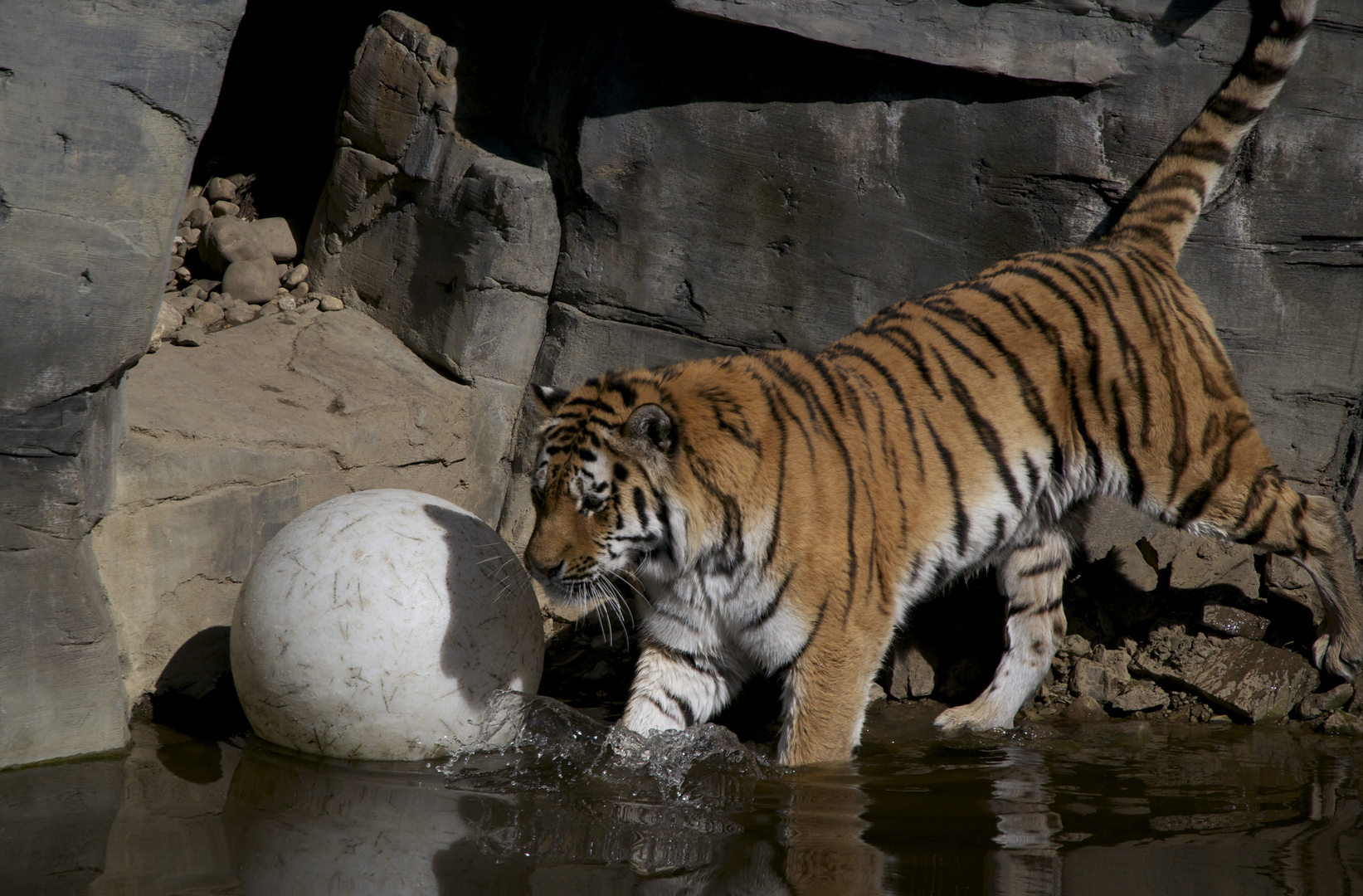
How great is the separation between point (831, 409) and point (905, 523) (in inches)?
17.8

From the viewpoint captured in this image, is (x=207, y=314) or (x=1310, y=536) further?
(x=207, y=314)

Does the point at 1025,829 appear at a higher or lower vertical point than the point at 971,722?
lower

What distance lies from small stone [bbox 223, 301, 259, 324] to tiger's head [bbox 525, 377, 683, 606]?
7.65 ft

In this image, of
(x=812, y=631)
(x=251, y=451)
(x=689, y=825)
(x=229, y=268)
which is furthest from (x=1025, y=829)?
(x=229, y=268)

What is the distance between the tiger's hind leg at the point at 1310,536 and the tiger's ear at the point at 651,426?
79.2 inches

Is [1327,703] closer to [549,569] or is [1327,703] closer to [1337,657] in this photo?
[1337,657]

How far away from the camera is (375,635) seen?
10.3 feet

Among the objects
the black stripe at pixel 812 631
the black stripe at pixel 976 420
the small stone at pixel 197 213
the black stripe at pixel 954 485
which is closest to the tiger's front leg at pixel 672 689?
the black stripe at pixel 812 631

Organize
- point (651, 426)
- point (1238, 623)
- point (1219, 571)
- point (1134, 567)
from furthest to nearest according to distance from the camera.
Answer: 1. point (1134, 567)
2. point (1219, 571)
3. point (1238, 623)
4. point (651, 426)

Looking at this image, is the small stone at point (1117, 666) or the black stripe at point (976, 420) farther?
the small stone at point (1117, 666)

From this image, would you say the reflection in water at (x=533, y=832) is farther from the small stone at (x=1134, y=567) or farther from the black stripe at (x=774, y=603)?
the small stone at (x=1134, y=567)

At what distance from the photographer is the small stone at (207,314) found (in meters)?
4.85

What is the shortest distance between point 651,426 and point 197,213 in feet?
11.1

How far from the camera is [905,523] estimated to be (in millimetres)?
3568
